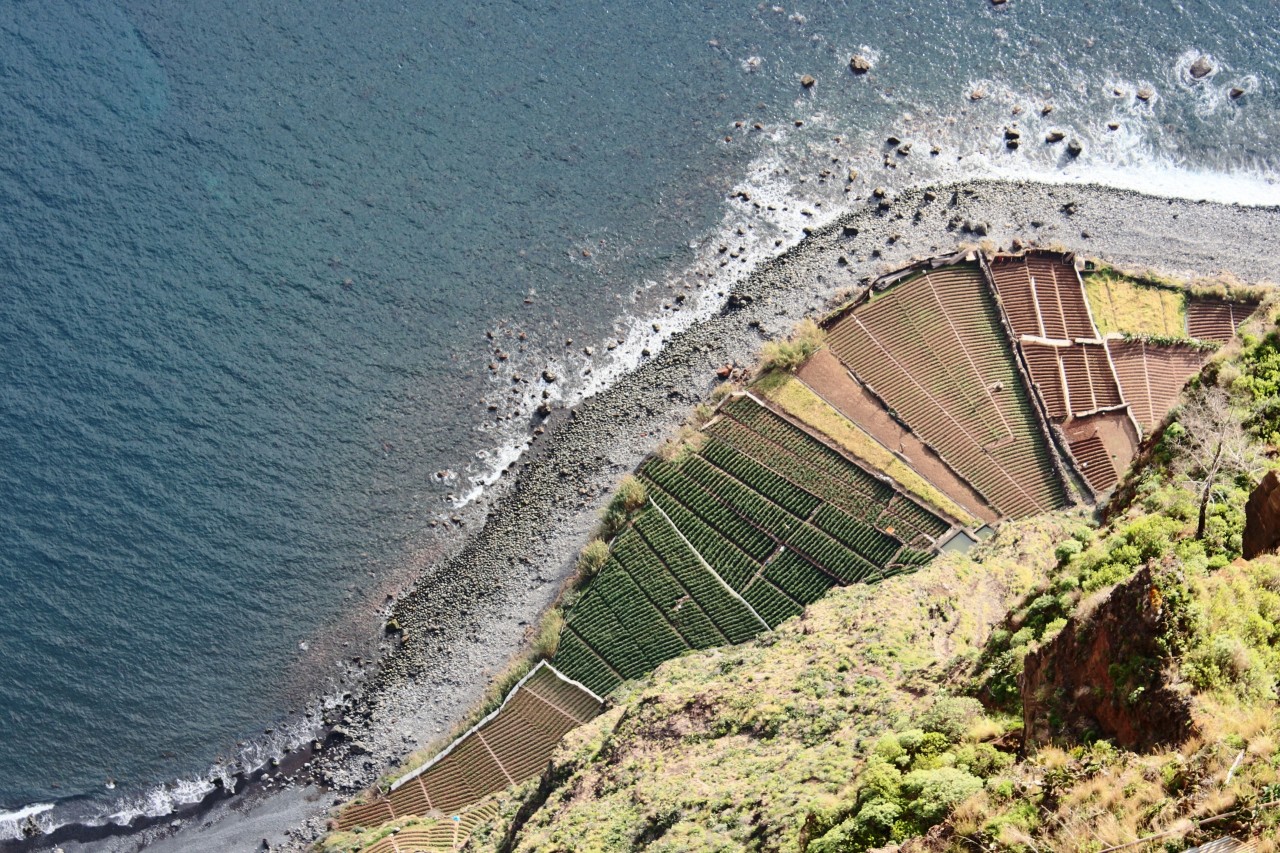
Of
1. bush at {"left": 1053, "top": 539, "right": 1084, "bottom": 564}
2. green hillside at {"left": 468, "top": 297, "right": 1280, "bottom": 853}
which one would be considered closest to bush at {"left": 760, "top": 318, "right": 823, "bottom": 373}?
green hillside at {"left": 468, "top": 297, "right": 1280, "bottom": 853}

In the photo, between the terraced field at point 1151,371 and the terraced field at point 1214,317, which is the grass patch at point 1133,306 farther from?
the terraced field at point 1151,371

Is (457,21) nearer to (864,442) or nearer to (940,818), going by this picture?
(864,442)

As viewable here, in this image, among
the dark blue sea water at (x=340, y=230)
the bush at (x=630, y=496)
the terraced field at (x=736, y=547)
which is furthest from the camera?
the dark blue sea water at (x=340, y=230)

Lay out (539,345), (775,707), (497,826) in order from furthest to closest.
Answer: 1. (539,345)
2. (497,826)
3. (775,707)

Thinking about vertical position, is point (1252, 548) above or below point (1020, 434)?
below

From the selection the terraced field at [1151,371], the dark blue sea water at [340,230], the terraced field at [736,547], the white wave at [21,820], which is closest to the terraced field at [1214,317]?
the terraced field at [1151,371]

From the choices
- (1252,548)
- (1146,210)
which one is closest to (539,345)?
(1146,210)
